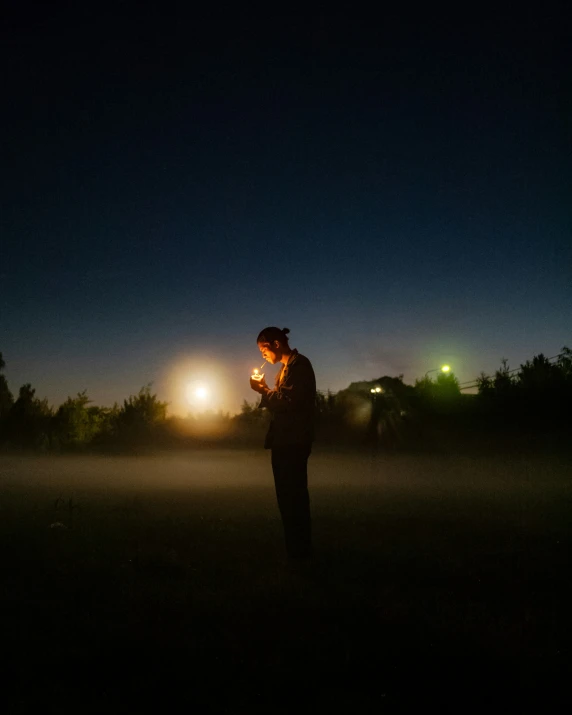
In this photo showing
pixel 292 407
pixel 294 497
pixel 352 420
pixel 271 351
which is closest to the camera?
pixel 294 497

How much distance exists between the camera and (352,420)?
122ft

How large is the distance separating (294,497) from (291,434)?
0.58 meters

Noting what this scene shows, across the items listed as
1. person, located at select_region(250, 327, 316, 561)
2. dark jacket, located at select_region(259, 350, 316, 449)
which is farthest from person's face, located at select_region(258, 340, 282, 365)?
dark jacket, located at select_region(259, 350, 316, 449)

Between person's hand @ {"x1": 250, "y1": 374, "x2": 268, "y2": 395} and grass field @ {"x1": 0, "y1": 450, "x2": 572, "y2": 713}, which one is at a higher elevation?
person's hand @ {"x1": 250, "y1": 374, "x2": 268, "y2": 395}

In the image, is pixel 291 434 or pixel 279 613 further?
pixel 291 434

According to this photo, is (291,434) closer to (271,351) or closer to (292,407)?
(292,407)

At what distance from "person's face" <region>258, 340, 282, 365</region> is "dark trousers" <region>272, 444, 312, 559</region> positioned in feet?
2.99

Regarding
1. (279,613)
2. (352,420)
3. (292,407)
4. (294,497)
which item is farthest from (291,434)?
(352,420)

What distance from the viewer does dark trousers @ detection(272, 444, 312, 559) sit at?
466cm

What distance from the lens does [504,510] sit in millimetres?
7871

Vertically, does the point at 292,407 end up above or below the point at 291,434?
above

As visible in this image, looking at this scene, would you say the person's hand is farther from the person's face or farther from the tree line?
the tree line

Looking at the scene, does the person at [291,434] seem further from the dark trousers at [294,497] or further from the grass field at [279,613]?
the grass field at [279,613]

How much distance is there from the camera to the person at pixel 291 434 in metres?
4.68
